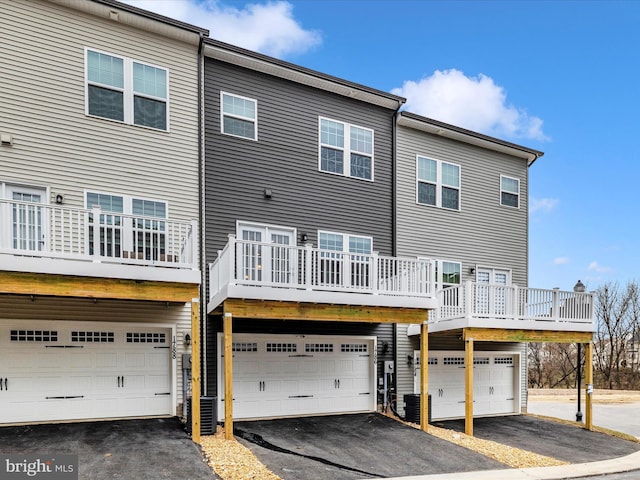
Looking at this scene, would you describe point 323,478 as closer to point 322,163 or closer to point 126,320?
point 126,320

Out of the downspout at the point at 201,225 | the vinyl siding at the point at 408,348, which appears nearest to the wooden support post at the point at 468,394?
the vinyl siding at the point at 408,348

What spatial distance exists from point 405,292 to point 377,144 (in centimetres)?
518

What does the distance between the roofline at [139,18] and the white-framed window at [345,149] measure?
4.10 m

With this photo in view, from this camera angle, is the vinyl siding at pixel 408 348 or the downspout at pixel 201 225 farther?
the vinyl siding at pixel 408 348

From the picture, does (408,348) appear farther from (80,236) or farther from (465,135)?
(80,236)

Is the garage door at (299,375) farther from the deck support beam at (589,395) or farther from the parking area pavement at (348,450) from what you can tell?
the deck support beam at (589,395)

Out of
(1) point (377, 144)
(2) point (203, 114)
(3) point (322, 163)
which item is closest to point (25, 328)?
(2) point (203, 114)

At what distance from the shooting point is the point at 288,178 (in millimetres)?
12727

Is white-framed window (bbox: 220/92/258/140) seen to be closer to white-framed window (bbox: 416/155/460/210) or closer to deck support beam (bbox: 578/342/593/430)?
white-framed window (bbox: 416/155/460/210)

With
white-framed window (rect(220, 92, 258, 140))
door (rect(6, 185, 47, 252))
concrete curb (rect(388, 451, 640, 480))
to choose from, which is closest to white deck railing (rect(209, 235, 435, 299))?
white-framed window (rect(220, 92, 258, 140))

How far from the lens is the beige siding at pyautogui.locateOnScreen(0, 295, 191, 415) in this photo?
958cm

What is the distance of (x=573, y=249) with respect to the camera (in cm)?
4694

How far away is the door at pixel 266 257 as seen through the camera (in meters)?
9.63

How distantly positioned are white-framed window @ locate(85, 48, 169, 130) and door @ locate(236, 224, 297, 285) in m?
3.49
